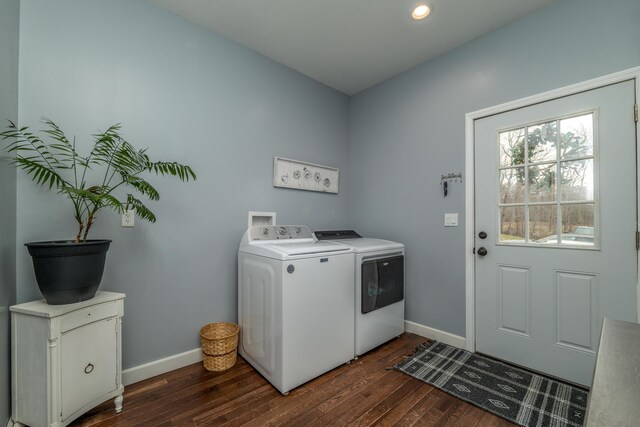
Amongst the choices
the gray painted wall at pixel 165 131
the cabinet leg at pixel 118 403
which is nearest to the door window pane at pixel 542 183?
the gray painted wall at pixel 165 131

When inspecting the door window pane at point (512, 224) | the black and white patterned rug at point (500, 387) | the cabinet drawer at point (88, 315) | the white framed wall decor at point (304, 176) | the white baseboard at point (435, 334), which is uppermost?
the white framed wall decor at point (304, 176)

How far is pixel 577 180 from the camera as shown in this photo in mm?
1818

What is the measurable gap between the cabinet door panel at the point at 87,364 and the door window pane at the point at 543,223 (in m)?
2.80

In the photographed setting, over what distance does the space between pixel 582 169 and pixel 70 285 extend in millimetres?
3053

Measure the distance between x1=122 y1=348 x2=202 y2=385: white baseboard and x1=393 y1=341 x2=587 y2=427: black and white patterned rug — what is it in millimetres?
1535

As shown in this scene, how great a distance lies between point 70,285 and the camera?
4.32 ft

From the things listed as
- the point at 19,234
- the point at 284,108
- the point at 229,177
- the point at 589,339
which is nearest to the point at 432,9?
Answer: the point at 284,108

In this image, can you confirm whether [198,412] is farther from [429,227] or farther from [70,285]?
[429,227]

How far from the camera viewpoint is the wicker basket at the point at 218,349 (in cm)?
196

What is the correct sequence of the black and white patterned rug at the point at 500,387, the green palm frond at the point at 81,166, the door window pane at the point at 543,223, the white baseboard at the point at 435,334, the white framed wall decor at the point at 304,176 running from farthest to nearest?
the white framed wall decor at the point at 304,176, the white baseboard at the point at 435,334, the door window pane at the point at 543,223, the black and white patterned rug at the point at 500,387, the green palm frond at the point at 81,166

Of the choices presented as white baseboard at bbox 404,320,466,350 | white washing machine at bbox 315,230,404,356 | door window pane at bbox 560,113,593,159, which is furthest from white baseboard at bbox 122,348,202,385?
door window pane at bbox 560,113,593,159

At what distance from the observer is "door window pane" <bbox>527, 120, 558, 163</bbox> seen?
6.29 ft

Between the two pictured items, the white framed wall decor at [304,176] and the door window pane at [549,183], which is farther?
the white framed wall decor at [304,176]

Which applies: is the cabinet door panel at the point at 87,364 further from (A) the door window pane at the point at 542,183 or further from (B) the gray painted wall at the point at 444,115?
(A) the door window pane at the point at 542,183
